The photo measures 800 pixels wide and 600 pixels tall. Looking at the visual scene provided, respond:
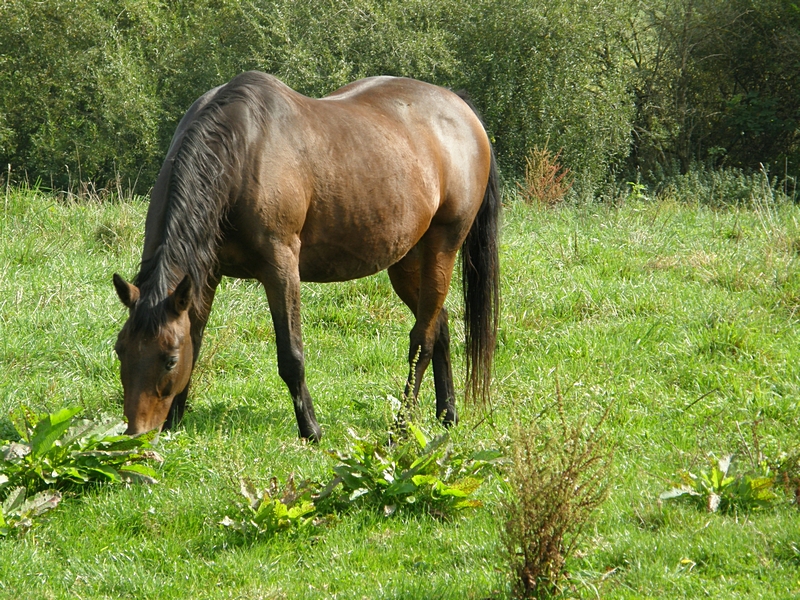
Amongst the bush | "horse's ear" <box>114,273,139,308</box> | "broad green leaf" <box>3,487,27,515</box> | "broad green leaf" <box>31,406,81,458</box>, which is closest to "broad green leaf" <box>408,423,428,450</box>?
"horse's ear" <box>114,273,139,308</box>

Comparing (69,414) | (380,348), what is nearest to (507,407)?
(380,348)

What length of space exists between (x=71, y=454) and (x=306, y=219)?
1.67 metres

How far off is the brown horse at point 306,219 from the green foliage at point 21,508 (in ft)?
1.53

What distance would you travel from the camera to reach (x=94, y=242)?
24.7 feet

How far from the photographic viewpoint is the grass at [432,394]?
2.97 metres

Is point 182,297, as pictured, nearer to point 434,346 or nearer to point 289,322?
point 289,322

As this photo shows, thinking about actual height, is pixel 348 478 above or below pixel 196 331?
below

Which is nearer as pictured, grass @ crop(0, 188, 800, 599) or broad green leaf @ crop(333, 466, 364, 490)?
grass @ crop(0, 188, 800, 599)

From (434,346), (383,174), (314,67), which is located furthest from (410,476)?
(314,67)

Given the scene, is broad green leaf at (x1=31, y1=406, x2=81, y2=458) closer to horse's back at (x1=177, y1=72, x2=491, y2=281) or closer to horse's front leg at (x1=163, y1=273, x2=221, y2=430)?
horse's front leg at (x1=163, y1=273, x2=221, y2=430)

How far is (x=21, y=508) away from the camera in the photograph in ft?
10.8

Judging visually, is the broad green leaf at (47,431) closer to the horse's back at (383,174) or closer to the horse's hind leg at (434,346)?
the horse's back at (383,174)

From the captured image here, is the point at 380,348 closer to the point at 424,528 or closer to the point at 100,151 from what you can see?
the point at 424,528

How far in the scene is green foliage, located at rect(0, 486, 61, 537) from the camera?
3213 millimetres
